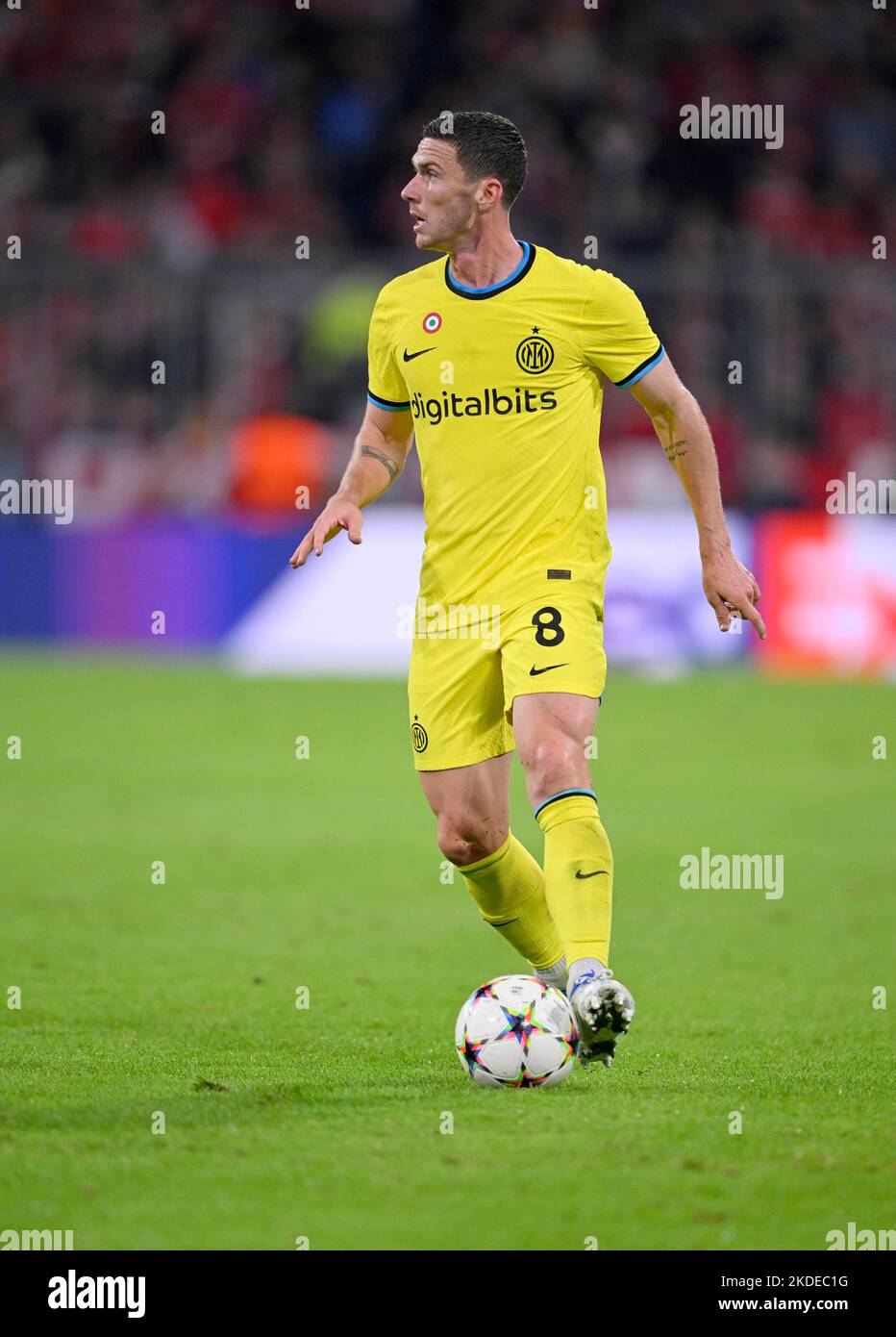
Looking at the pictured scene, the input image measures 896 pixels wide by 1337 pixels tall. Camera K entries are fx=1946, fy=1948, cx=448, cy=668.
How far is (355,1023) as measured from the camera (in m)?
6.42

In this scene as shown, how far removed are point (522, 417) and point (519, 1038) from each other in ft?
6.03

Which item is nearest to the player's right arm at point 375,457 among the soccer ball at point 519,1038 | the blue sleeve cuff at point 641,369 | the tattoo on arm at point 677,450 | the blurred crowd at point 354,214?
the blue sleeve cuff at point 641,369

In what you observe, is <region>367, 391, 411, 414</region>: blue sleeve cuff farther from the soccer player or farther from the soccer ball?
the soccer ball

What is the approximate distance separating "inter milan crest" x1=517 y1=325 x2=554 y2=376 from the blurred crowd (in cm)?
1249

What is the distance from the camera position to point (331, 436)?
19.4 m

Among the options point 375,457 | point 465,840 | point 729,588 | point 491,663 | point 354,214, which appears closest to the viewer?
point 729,588

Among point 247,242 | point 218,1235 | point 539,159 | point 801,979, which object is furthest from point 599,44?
point 218,1235

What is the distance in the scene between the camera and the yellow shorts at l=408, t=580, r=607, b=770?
5.57m

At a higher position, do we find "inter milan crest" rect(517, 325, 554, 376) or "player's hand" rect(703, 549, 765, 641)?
"inter milan crest" rect(517, 325, 554, 376)

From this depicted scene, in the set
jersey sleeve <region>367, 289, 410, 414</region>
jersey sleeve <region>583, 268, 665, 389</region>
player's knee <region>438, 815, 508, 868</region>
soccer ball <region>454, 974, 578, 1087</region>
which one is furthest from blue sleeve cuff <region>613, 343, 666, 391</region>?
soccer ball <region>454, 974, 578, 1087</region>

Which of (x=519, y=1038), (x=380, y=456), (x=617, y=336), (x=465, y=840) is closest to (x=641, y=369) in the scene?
(x=617, y=336)

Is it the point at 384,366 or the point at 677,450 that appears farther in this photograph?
A: the point at 384,366

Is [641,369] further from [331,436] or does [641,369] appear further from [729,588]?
[331,436]

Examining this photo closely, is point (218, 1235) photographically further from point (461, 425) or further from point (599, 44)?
point (599, 44)
